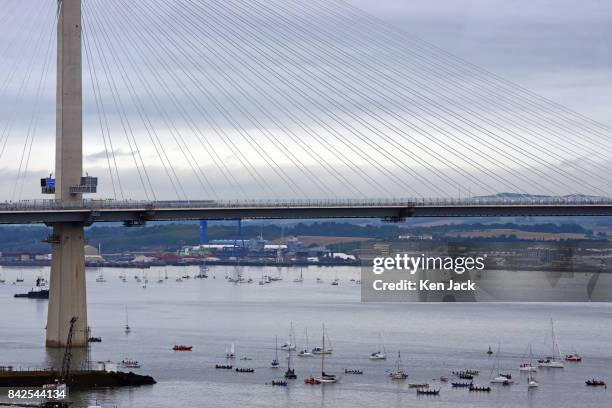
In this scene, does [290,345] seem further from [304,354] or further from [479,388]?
[479,388]

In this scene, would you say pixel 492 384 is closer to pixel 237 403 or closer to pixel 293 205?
pixel 237 403

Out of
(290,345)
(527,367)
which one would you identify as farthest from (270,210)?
(527,367)

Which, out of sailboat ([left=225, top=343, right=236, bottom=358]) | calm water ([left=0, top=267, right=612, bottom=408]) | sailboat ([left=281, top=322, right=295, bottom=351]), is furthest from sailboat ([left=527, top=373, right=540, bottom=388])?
sailboat ([left=281, top=322, right=295, bottom=351])

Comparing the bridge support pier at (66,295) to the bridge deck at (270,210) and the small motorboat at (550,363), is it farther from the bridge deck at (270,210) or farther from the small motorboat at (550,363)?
the small motorboat at (550,363)

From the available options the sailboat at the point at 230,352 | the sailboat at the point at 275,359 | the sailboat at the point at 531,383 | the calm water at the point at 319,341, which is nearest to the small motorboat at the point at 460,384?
the calm water at the point at 319,341

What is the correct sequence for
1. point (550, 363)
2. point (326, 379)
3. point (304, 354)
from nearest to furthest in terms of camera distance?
point (326, 379), point (550, 363), point (304, 354)

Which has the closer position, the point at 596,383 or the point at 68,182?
the point at 596,383

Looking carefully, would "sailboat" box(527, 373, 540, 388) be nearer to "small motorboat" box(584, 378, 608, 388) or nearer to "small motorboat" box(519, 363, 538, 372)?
"small motorboat" box(584, 378, 608, 388)
